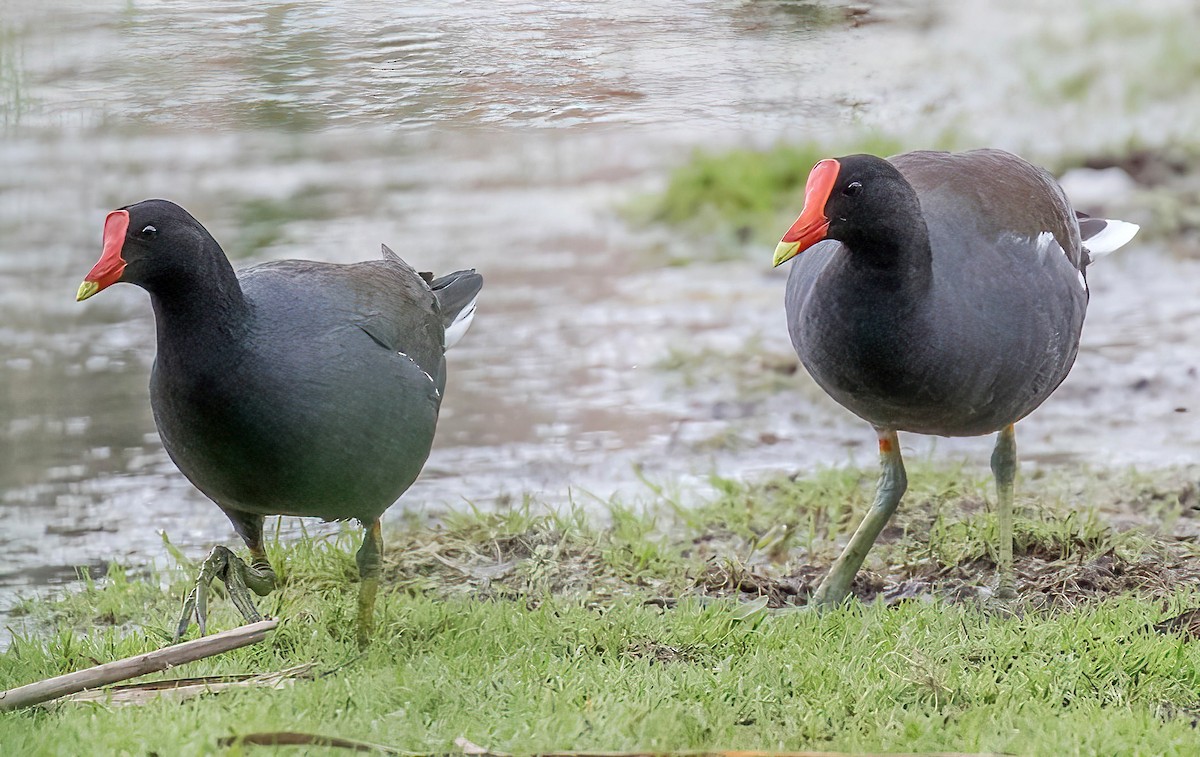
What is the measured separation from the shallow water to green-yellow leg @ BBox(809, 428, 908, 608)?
38.9 inches

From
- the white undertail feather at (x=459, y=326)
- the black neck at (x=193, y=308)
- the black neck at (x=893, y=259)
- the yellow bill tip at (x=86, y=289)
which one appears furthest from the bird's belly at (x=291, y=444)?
the black neck at (x=893, y=259)

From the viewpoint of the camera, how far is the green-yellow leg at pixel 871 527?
13.1ft

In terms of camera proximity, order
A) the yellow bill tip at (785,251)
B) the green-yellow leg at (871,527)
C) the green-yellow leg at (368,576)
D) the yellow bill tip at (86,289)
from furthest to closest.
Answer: the green-yellow leg at (871,527)
the green-yellow leg at (368,576)
the yellow bill tip at (785,251)
the yellow bill tip at (86,289)

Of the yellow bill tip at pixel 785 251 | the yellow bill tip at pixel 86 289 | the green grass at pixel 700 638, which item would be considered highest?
the yellow bill tip at pixel 86 289

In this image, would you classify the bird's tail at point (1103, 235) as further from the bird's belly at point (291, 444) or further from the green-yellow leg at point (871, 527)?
the bird's belly at point (291, 444)

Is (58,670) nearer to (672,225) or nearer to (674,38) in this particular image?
(674,38)

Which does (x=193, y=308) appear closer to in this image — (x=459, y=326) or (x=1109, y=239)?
(x=459, y=326)

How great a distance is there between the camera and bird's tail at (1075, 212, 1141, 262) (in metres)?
4.28

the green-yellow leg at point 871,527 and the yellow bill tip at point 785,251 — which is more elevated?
the yellow bill tip at point 785,251

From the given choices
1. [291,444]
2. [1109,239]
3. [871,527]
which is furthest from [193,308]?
[1109,239]

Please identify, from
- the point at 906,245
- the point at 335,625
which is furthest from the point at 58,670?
the point at 906,245

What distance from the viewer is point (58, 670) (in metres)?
3.36

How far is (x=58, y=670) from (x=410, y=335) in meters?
1.24

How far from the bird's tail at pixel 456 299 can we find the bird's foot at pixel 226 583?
3.18 ft
